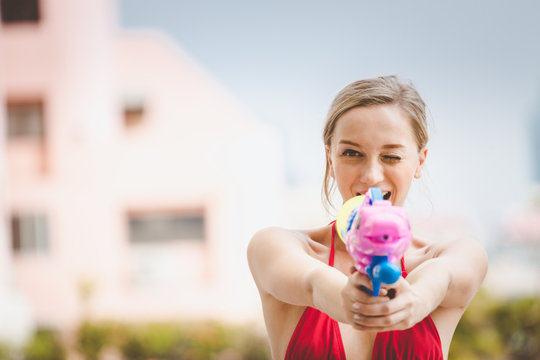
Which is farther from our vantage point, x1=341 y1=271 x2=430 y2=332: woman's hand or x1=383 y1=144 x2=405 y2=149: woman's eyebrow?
x1=383 y1=144 x2=405 y2=149: woman's eyebrow

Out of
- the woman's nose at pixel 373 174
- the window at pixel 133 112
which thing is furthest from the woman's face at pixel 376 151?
the window at pixel 133 112

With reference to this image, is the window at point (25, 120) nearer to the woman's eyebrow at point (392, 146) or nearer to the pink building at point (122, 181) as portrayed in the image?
the pink building at point (122, 181)

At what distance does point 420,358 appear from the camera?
90cm

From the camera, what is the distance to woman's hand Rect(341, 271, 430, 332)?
27.8 inches

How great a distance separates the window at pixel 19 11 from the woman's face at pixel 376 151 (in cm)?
681

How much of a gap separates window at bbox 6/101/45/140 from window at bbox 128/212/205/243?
1.50 m

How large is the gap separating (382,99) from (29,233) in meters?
6.67

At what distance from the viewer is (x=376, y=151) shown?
91 centimetres

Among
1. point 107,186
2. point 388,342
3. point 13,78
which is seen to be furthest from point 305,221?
point 388,342

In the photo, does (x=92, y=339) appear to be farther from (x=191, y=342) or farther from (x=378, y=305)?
(x=378, y=305)

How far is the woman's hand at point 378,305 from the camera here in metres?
0.71

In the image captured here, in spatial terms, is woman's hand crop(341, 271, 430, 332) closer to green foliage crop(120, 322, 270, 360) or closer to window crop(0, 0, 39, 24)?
green foliage crop(120, 322, 270, 360)

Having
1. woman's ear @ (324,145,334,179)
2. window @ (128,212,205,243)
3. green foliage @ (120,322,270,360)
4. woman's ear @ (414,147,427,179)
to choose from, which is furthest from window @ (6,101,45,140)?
woman's ear @ (414,147,427,179)

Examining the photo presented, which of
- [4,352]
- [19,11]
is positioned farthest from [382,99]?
[19,11]
